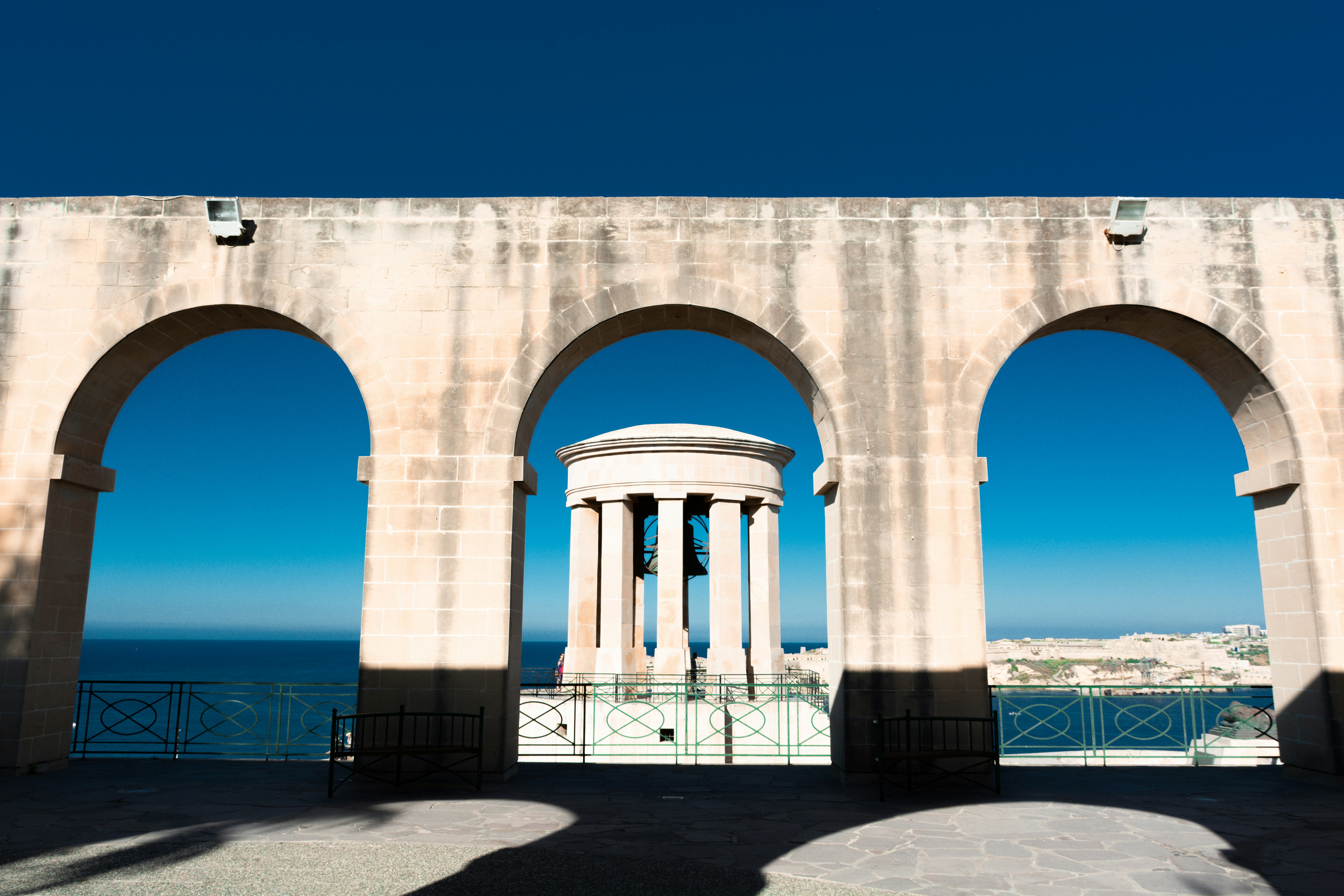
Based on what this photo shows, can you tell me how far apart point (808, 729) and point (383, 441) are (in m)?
11.8

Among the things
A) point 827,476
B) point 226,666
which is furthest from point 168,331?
point 226,666

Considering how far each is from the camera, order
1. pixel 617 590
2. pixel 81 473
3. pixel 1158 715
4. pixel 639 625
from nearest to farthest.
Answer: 1. pixel 81 473
2. pixel 1158 715
3. pixel 617 590
4. pixel 639 625

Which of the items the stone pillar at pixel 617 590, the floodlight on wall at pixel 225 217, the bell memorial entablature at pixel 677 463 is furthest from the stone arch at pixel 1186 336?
the stone pillar at pixel 617 590

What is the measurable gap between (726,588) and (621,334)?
31.9ft

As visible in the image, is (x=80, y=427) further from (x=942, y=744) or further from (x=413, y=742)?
(x=942, y=744)

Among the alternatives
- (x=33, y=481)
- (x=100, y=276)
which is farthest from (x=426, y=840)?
(x=100, y=276)

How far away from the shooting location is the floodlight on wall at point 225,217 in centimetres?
996

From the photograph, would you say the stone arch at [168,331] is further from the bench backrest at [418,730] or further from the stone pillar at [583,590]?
the stone pillar at [583,590]

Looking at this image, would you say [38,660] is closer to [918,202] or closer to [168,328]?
[168,328]

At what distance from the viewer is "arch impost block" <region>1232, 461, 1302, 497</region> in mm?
9758

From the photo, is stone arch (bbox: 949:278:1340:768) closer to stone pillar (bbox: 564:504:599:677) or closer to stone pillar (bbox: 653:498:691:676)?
stone pillar (bbox: 653:498:691:676)

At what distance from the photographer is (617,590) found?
18656 mm

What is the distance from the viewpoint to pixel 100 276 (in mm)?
10164

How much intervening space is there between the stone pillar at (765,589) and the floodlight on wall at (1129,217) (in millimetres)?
11193
